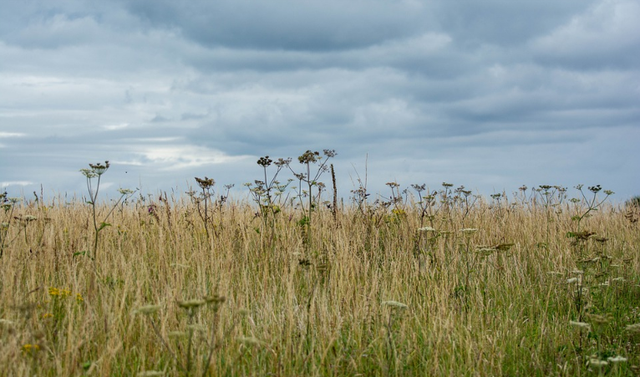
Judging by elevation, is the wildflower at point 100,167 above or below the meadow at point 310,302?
above

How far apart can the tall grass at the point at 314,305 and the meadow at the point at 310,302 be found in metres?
0.02

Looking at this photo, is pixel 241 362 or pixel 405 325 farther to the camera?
pixel 405 325

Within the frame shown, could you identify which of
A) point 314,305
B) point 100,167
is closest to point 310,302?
point 314,305

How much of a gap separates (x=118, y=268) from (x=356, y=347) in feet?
8.29

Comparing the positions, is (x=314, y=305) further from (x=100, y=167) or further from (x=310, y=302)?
(x=100, y=167)

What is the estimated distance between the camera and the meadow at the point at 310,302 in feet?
10.2

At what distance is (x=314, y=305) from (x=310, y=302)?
0.39 feet

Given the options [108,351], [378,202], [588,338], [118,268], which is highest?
[378,202]

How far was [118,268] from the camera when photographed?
4.82 m

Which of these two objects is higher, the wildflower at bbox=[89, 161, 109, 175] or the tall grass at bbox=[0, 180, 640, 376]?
the wildflower at bbox=[89, 161, 109, 175]

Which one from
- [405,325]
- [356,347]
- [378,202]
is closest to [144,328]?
[356,347]

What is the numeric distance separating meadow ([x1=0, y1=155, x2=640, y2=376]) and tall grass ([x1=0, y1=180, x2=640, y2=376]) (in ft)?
0.07

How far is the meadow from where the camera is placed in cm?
312

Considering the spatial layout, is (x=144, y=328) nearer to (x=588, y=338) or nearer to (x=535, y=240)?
(x=588, y=338)
